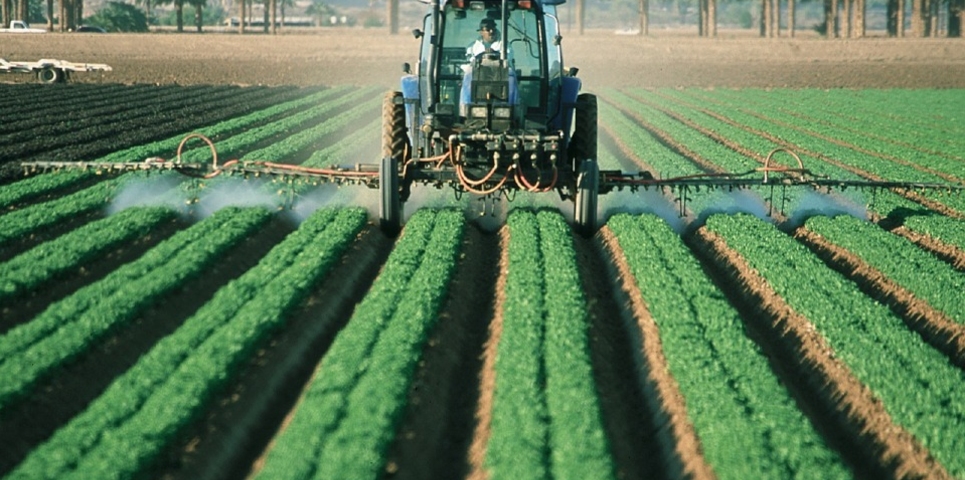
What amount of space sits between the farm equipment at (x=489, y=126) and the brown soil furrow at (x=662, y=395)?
92.9 inches

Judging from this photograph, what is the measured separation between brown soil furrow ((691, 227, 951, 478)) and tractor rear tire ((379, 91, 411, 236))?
395cm

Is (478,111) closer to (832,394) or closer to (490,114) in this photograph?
(490,114)

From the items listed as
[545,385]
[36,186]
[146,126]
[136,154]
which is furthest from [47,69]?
[545,385]

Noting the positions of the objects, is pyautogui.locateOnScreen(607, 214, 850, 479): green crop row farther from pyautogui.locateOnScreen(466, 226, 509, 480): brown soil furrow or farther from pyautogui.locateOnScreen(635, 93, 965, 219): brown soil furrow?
pyautogui.locateOnScreen(635, 93, 965, 219): brown soil furrow

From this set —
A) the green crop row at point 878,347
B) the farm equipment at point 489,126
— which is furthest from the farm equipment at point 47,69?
the green crop row at point 878,347

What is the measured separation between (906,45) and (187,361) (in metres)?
53.0

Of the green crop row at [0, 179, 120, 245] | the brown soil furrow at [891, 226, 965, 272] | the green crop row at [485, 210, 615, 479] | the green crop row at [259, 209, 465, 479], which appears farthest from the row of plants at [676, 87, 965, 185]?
the green crop row at [0, 179, 120, 245]

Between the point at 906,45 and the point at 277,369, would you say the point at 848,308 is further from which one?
the point at 906,45

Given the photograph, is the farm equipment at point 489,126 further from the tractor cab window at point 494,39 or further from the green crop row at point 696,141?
the green crop row at point 696,141

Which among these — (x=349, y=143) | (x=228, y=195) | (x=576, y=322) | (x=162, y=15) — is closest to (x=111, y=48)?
(x=349, y=143)

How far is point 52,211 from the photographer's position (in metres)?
14.7

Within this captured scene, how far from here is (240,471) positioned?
24.6 ft

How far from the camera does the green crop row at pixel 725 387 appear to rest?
7297 millimetres

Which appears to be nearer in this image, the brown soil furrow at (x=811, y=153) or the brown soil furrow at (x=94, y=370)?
the brown soil furrow at (x=94, y=370)
